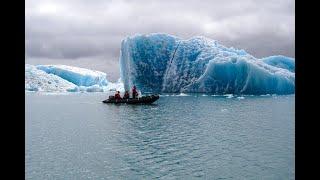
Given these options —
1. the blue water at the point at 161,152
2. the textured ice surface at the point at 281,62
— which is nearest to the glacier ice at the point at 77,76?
the textured ice surface at the point at 281,62

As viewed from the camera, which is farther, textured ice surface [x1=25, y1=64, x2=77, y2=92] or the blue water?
textured ice surface [x1=25, y1=64, x2=77, y2=92]

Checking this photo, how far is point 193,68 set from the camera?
5269cm

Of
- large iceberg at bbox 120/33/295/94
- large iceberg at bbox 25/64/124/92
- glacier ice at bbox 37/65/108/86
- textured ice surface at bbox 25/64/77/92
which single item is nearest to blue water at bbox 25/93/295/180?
large iceberg at bbox 120/33/295/94

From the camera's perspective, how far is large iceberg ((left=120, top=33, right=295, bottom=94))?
48.8 meters

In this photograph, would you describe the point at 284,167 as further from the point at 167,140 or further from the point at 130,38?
the point at 130,38

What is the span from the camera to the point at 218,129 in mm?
24156

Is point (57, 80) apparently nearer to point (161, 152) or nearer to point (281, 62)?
point (281, 62)

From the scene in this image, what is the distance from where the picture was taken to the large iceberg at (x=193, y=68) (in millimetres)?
48781

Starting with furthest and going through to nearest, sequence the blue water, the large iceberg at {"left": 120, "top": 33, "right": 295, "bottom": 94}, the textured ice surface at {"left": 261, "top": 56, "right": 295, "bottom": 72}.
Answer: the textured ice surface at {"left": 261, "top": 56, "right": 295, "bottom": 72}, the large iceberg at {"left": 120, "top": 33, "right": 295, "bottom": 94}, the blue water

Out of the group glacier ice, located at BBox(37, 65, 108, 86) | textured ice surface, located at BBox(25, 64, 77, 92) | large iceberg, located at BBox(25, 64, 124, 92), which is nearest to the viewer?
glacier ice, located at BBox(37, 65, 108, 86)

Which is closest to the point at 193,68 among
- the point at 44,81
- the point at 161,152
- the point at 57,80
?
the point at 161,152

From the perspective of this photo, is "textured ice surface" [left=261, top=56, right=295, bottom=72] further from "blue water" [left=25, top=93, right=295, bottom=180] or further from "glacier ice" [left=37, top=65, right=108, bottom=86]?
"glacier ice" [left=37, top=65, right=108, bottom=86]

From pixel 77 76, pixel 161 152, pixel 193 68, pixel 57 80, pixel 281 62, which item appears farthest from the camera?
pixel 57 80
